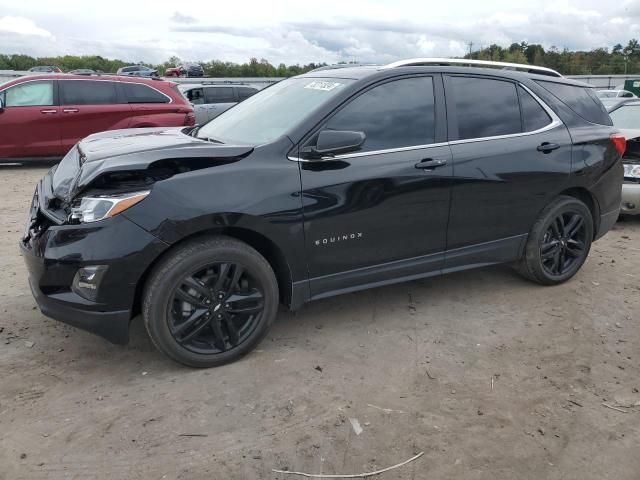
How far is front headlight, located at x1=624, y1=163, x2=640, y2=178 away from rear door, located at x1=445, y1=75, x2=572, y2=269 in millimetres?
2569

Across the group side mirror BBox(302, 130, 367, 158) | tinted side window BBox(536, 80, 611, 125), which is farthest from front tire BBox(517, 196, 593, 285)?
side mirror BBox(302, 130, 367, 158)

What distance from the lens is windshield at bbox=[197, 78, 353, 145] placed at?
3.64 metres

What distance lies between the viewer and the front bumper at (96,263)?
294 cm

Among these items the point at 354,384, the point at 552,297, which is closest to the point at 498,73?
the point at 552,297

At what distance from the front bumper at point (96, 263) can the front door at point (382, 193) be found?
40.4 inches

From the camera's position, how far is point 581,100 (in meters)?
4.75

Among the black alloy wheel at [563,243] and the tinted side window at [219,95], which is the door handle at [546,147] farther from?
the tinted side window at [219,95]

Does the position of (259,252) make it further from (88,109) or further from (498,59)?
(498,59)

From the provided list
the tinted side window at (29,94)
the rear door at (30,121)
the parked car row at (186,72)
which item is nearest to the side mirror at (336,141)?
the rear door at (30,121)

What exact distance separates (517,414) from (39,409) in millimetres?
2539

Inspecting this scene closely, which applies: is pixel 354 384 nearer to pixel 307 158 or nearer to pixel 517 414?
pixel 517 414

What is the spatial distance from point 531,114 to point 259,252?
2.48 metres

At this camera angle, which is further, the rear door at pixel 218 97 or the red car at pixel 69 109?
the rear door at pixel 218 97

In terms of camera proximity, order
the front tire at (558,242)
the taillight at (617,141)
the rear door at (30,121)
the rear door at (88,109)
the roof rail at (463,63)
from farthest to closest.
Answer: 1. the rear door at (88,109)
2. the rear door at (30,121)
3. the taillight at (617,141)
4. the front tire at (558,242)
5. the roof rail at (463,63)
